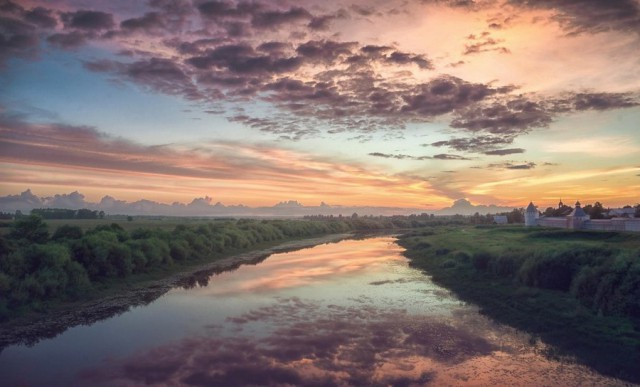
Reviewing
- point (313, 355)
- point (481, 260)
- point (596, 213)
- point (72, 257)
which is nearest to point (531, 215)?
point (596, 213)

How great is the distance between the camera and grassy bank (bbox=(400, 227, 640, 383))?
644 inches

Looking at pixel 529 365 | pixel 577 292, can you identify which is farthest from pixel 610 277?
pixel 529 365

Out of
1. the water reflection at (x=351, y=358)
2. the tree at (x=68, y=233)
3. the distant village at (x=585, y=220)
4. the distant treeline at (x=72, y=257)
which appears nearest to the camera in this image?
the water reflection at (x=351, y=358)

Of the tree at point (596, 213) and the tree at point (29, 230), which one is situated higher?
the tree at point (596, 213)

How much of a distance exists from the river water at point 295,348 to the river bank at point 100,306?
107 cm

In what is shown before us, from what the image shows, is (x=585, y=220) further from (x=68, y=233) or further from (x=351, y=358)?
(x=68, y=233)

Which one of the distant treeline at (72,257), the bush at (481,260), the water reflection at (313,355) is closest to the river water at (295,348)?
the water reflection at (313,355)

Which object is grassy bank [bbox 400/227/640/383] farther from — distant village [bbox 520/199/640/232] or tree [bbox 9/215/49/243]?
tree [bbox 9/215/49/243]

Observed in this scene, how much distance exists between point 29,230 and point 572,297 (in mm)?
39757

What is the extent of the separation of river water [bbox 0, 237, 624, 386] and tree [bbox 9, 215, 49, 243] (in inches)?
573

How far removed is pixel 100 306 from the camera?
24.6 m

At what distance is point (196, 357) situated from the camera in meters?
16.5

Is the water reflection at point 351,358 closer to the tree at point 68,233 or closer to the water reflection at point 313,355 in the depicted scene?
the water reflection at point 313,355

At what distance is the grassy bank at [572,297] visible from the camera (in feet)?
53.7
